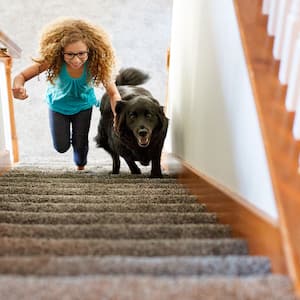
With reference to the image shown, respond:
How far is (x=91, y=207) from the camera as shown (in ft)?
4.88

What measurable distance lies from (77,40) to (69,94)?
421mm

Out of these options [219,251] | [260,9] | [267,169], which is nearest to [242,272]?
[219,251]

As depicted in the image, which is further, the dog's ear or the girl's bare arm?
the dog's ear

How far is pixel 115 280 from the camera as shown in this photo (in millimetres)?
754

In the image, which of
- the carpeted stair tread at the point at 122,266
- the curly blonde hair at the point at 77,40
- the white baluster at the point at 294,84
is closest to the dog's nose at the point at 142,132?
the curly blonde hair at the point at 77,40

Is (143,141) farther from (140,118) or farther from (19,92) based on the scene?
(19,92)

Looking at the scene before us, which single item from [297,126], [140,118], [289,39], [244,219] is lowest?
[140,118]

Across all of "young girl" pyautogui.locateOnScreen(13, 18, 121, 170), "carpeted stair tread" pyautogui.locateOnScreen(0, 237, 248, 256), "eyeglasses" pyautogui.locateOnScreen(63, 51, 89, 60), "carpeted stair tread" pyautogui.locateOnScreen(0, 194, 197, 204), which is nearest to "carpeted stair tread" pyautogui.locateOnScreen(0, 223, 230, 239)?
"carpeted stair tread" pyautogui.locateOnScreen(0, 237, 248, 256)

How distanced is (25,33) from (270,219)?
4.66m

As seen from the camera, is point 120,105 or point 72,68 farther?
point 72,68

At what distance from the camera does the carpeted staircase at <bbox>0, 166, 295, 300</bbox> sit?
73 centimetres

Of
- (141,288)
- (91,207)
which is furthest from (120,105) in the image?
(141,288)

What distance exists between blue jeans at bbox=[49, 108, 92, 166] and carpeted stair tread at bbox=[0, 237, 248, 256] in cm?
190

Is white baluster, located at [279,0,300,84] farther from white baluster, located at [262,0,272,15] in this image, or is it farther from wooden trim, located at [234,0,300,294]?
white baluster, located at [262,0,272,15]
